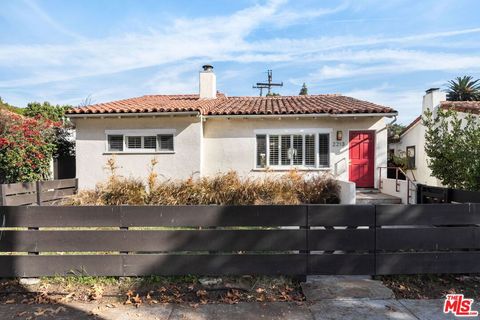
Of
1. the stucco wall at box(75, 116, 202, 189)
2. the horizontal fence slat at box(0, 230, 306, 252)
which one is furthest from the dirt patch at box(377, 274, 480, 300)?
the stucco wall at box(75, 116, 202, 189)

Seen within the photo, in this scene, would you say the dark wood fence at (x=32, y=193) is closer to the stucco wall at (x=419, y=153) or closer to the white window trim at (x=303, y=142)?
the white window trim at (x=303, y=142)

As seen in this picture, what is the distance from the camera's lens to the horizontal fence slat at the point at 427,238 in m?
4.51

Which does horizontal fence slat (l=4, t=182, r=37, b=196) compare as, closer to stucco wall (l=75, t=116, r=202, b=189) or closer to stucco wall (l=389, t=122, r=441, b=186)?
stucco wall (l=75, t=116, r=202, b=189)

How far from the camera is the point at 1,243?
442 cm

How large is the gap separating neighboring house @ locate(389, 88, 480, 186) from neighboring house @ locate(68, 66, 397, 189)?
9.96 feet

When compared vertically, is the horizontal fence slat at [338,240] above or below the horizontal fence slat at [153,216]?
below

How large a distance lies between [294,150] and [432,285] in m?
8.05

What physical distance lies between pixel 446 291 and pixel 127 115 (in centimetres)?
1061

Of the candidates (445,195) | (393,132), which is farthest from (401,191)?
(393,132)

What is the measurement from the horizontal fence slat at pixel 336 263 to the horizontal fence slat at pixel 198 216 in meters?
0.54

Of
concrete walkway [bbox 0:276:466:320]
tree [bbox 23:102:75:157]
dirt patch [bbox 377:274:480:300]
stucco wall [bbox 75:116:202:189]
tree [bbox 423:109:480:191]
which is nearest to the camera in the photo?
concrete walkway [bbox 0:276:466:320]

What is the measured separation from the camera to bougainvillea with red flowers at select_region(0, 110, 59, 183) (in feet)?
37.5

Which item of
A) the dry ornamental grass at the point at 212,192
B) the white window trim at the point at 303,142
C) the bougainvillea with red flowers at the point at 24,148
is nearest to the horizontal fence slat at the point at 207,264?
the dry ornamental grass at the point at 212,192

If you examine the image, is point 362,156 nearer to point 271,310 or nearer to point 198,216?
point 198,216
